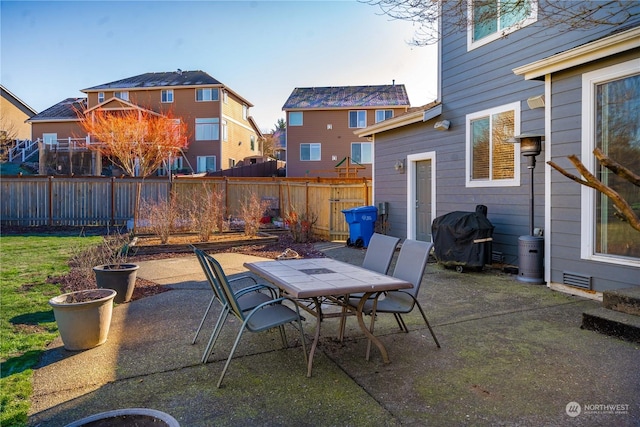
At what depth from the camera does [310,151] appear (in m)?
27.7

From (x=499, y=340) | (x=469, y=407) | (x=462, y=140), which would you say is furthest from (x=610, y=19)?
(x=469, y=407)

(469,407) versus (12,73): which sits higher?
(12,73)

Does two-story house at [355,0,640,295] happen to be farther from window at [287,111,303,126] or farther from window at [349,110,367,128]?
window at [287,111,303,126]

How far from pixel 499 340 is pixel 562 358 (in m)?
0.56

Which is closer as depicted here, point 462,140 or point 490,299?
point 490,299

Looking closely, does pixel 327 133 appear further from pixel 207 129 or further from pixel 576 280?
pixel 576 280

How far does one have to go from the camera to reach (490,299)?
546 centimetres

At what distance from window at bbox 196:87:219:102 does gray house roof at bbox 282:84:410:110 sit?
4925 millimetres

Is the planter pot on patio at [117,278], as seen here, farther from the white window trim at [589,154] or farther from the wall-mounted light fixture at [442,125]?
the wall-mounted light fixture at [442,125]

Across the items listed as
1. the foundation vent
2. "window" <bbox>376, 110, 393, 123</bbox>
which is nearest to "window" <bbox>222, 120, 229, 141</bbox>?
"window" <bbox>376, 110, 393, 123</bbox>

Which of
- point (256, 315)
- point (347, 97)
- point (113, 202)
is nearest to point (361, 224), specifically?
point (256, 315)

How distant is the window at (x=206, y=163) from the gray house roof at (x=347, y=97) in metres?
6.19

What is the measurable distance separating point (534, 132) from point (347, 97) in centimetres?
2242

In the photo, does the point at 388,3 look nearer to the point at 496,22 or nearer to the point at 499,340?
the point at 499,340
